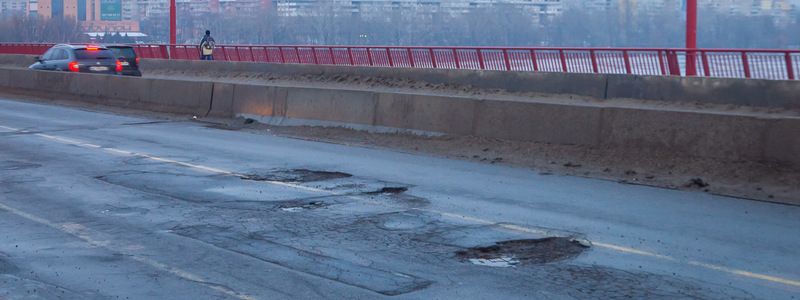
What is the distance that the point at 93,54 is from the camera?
1393 inches

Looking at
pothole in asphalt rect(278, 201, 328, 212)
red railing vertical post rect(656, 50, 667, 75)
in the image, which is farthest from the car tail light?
pothole in asphalt rect(278, 201, 328, 212)

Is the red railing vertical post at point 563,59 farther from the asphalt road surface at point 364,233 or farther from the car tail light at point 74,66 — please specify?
the car tail light at point 74,66

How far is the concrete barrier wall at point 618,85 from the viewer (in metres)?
17.8

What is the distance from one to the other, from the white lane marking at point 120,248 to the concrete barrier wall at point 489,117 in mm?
8731

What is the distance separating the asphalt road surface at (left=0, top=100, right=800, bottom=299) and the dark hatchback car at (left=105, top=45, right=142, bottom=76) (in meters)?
21.1

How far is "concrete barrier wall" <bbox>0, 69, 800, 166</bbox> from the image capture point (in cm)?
1397

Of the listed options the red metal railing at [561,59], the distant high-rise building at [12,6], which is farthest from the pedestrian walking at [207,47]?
the distant high-rise building at [12,6]

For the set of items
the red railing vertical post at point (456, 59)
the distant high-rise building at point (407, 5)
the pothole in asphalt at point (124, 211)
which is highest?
the distant high-rise building at point (407, 5)

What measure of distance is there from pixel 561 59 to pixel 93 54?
58.2 ft

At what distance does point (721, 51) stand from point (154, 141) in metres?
11.5

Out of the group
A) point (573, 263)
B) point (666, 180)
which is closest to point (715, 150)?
point (666, 180)

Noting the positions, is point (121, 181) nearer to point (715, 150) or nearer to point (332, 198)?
point (332, 198)

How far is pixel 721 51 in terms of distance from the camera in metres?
20.8

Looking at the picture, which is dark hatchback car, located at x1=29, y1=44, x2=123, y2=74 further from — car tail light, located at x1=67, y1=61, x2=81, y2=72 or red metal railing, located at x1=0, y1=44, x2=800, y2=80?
red metal railing, located at x1=0, y1=44, x2=800, y2=80
